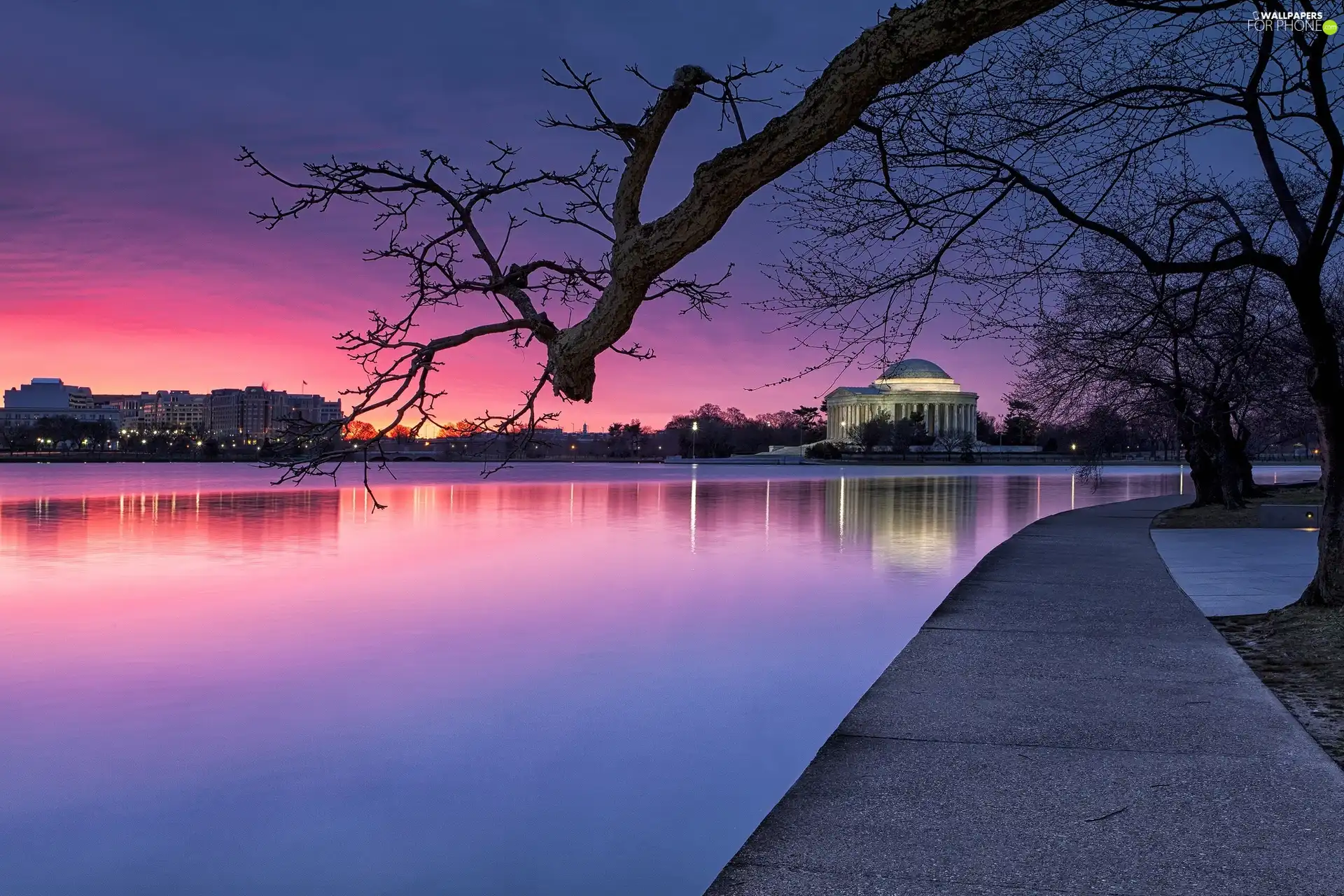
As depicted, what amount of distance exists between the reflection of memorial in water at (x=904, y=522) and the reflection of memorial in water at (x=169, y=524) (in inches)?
492

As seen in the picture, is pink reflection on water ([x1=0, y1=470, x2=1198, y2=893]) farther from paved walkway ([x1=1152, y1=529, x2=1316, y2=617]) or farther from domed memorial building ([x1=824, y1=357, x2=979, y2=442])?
domed memorial building ([x1=824, y1=357, x2=979, y2=442])

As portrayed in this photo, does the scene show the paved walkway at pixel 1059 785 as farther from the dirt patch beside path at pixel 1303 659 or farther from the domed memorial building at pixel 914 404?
the domed memorial building at pixel 914 404

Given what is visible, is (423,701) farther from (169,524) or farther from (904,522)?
(169,524)

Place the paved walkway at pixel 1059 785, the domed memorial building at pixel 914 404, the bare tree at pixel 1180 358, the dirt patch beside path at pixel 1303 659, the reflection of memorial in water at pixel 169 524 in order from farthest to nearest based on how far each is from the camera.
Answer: the domed memorial building at pixel 914 404, the reflection of memorial in water at pixel 169 524, the bare tree at pixel 1180 358, the dirt patch beside path at pixel 1303 659, the paved walkway at pixel 1059 785

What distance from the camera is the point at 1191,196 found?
1457cm

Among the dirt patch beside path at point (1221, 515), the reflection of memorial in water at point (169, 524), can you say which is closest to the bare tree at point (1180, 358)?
the dirt patch beside path at point (1221, 515)

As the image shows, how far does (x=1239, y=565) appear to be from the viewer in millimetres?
18094

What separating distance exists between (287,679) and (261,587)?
698cm

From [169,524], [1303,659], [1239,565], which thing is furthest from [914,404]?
[1303,659]

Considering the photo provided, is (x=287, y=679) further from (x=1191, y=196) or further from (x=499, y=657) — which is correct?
(x=1191, y=196)

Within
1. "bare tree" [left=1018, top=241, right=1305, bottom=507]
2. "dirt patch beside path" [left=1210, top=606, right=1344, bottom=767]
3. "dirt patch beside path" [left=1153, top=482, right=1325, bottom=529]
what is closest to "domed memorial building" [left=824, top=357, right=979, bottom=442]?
"dirt patch beside path" [left=1153, top=482, right=1325, bottom=529]

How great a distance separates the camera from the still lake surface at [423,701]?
6.73m

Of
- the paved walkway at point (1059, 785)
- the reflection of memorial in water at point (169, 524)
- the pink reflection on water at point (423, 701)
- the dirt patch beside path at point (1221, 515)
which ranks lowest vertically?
the pink reflection on water at point (423, 701)

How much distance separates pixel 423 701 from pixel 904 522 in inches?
889
